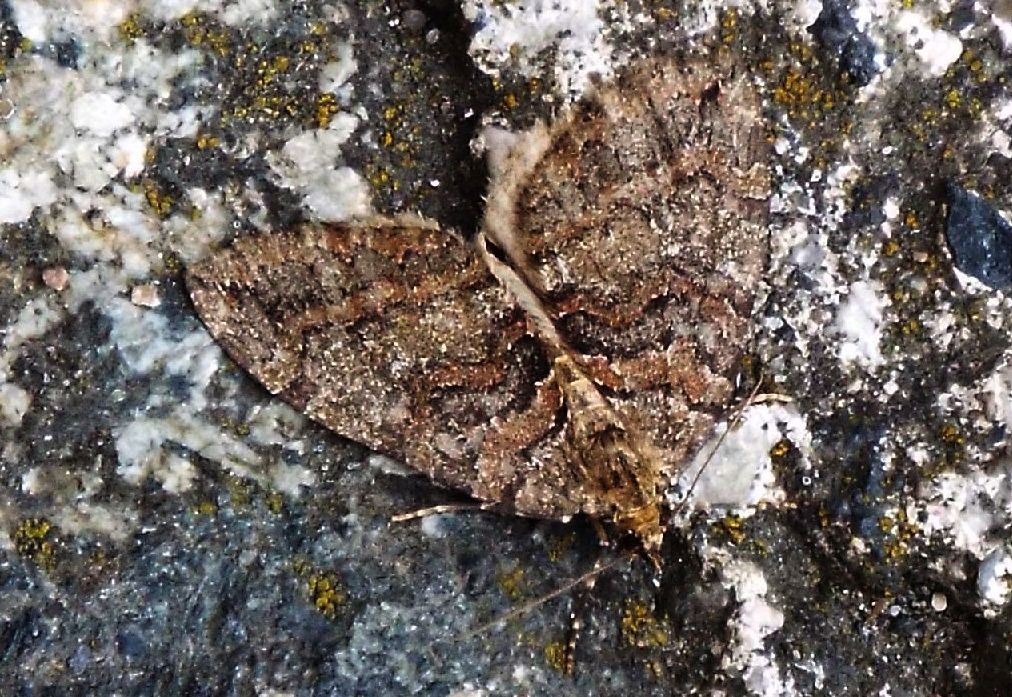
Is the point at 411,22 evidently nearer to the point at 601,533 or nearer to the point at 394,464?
the point at 394,464

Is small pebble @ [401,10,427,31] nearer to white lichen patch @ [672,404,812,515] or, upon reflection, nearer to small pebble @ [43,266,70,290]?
small pebble @ [43,266,70,290]

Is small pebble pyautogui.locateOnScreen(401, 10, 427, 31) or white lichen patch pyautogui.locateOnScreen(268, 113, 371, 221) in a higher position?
small pebble pyautogui.locateOnScreen(401, 10, 427, 31)

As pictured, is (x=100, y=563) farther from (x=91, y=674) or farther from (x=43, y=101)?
(x=43, y=101)

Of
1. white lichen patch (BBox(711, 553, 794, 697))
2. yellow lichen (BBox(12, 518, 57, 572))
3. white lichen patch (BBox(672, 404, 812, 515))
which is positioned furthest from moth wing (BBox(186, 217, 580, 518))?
yellow lichen (BBox(12, 518, 57, 572))

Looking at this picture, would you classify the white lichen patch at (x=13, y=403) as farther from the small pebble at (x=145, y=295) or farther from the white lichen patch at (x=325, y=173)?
the white lichen patch at (x=325, y=173)

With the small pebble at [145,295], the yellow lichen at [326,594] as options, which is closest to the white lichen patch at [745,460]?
the yellow lichen at [326,594]

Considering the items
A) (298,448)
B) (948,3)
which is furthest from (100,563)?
(948,3)

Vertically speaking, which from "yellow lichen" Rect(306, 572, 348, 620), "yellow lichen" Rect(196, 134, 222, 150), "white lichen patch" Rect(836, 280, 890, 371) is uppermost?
"yellow lichen" Rect(196, 134, 222, 150)

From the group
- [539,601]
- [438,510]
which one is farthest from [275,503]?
[539,601]
